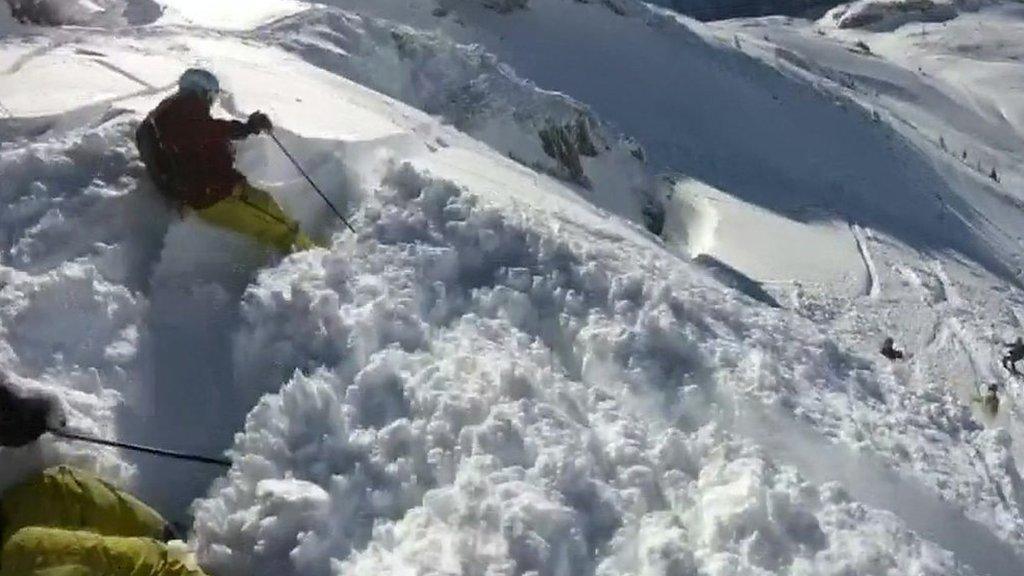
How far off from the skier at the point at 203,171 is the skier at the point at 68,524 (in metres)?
1.63

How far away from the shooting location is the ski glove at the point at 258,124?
19.3ft

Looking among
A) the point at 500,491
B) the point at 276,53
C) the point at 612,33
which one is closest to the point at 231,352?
the point at 500,491

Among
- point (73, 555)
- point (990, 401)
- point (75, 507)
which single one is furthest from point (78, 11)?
point (990, 401)

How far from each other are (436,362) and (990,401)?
160 inches

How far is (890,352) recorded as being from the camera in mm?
8055

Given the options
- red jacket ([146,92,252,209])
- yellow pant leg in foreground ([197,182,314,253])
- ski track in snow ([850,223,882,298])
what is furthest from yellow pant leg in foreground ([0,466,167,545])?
ski track in snow ([850,223,882,298])

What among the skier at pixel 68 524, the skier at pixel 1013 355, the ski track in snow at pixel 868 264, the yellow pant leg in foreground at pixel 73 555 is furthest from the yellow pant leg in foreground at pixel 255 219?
the ski track in snow at pixel 868 264

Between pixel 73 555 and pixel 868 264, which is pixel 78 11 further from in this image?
pixel 868 264

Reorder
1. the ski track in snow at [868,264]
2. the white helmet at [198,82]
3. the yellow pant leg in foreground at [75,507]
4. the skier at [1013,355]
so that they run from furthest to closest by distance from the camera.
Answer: the ski track in snow at [868,264] < the skier at [1013,355] < the white helmet at [198,82] < the yellow pant leg in foreground at [75,507]

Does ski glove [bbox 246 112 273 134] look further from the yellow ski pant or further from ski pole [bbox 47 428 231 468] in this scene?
the yellow ski pant

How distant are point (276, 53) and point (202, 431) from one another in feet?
17.4

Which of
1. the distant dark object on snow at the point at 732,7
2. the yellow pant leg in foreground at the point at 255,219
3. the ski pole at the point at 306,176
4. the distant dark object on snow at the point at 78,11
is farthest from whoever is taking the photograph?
the distant dark object on snow at the point at 732,7

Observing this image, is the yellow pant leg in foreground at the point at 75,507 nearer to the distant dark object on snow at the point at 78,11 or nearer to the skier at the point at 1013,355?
the distant dark object on snow at the point at 78,11

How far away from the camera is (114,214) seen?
18.3ft
